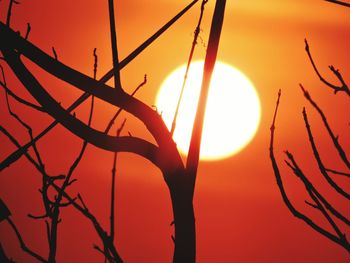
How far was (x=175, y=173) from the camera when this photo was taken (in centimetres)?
201

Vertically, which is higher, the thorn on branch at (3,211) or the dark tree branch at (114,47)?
the dark tree branch at (114,47)

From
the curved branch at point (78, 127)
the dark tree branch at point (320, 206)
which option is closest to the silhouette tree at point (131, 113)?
the curved branch at point (78, 127)

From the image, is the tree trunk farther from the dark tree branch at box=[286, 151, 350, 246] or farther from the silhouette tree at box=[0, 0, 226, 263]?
the dark tree branch at box=[286, 151, 350, 246]

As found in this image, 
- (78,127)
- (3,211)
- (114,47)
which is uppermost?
(114,47)

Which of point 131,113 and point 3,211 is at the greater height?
point 131,113

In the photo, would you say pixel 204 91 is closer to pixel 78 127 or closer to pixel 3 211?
pixel 78 127

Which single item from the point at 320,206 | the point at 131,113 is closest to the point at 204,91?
the point at 131,113

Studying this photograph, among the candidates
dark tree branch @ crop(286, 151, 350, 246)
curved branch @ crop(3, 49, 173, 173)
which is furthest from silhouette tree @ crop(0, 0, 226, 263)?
dark tree branch @ crop(286, 151, 350, 246)

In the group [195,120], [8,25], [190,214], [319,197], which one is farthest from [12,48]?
[319,197]

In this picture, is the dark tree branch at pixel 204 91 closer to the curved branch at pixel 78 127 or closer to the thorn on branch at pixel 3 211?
the curved branch at pixel 78 127

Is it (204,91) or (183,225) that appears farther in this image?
(183,225)

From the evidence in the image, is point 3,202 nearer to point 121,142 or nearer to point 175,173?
point 121,142

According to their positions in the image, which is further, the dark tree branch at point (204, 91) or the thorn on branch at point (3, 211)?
the thorn on branch at point (3, 211)

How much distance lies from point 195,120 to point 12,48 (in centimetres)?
89
